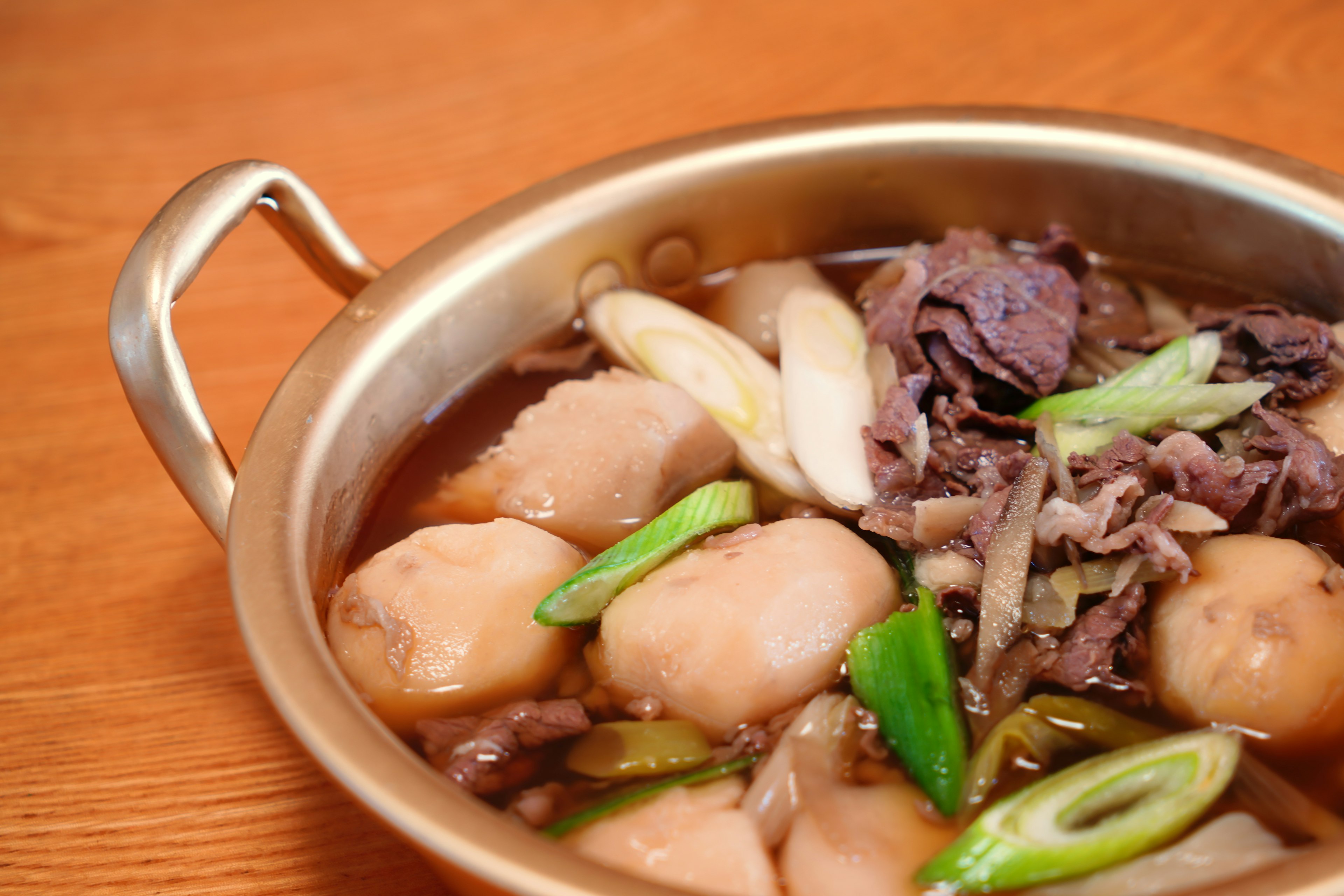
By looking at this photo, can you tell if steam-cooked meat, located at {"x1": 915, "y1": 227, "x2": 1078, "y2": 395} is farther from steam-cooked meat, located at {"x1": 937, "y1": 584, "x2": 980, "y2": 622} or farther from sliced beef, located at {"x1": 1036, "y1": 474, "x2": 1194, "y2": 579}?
steam-cooked meat, located at {"x1": 937, "y1": 584, "x2": 980, "y2": 622}

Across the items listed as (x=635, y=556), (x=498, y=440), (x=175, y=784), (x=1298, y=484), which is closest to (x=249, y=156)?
(x=498, y=440)

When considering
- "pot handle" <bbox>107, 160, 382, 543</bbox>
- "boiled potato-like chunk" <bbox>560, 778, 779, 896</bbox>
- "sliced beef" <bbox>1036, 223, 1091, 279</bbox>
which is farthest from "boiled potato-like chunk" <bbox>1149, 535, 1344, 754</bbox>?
"pot handle" <bbox>107, 160, 382, 543</bbox>

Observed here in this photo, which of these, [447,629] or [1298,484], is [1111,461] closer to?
[1298,484]

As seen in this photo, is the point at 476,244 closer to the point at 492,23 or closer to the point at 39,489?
the point at 39,489

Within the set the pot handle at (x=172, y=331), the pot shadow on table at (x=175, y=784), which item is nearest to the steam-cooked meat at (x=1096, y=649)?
the pot shadow on table at (x=175, y=784)

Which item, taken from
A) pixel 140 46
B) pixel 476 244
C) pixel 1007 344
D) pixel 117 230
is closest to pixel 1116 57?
pixel 1007 344

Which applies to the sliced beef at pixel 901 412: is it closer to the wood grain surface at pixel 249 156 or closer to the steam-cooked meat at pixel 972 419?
the steam-cooked meat at pixel 972 419
